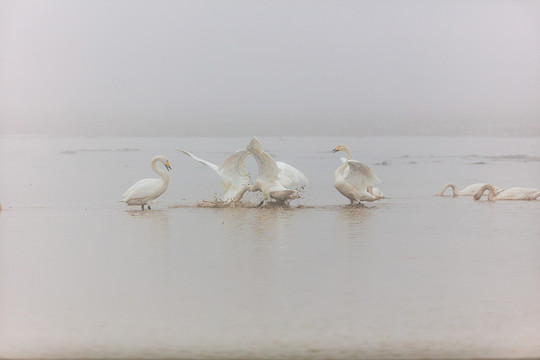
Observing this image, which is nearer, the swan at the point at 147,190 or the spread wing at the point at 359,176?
the swan at the point at 147,190

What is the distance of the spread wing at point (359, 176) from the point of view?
1557 centimetres

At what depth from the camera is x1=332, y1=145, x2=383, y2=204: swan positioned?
610 inches

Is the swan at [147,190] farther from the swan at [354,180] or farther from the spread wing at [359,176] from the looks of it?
the spread wing at [359,176]

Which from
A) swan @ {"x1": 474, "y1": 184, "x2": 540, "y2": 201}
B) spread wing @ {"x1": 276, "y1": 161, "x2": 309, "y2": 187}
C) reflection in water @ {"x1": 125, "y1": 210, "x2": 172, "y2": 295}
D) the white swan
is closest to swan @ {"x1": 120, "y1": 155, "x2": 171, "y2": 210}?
reflection in water @ {"x1": 125, "y1": 210, "x2": 172, "y2": 295}

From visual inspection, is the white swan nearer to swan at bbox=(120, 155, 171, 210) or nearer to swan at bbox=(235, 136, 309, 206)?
swan at bbox=(235, 136, 309, 206)

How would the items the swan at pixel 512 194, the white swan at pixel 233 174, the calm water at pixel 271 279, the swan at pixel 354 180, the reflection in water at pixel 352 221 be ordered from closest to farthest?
the calm water at pixel 271 279 < the reflection in water at pixel 352 221 < the swan at pixel 354 180 < the white swan at pixel 233 174 < the swan at pixel 512 194

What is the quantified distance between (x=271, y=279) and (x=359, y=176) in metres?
6.49

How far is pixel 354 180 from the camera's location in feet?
51.9

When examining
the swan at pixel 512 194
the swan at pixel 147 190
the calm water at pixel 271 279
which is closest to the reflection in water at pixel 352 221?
the calm water at pixel 271 279

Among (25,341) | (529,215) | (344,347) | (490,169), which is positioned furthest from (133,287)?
(490,169)

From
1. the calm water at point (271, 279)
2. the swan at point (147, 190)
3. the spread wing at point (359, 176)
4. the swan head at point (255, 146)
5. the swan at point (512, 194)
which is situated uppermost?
the swan head at point (255, 146)

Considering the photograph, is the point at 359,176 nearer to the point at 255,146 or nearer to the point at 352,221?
the point at 352,221

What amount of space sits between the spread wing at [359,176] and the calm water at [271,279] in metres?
0.44

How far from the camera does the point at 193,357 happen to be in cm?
684
